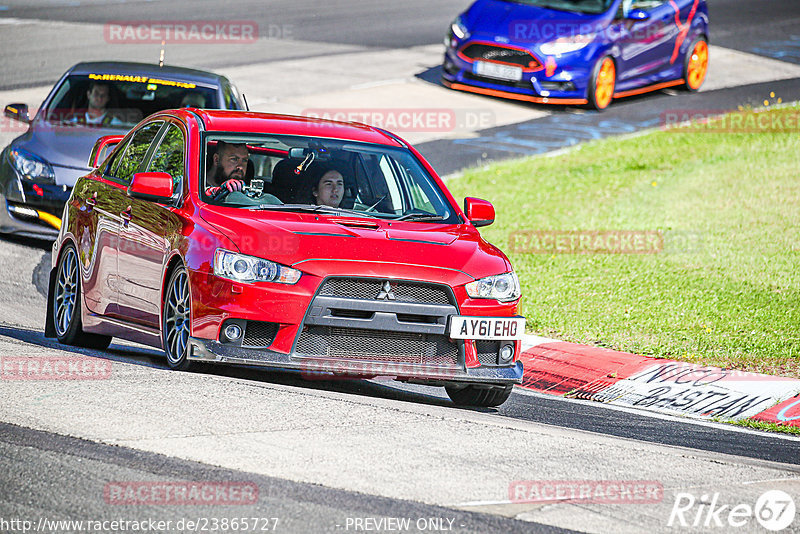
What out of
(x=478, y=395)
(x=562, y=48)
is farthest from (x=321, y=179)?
(x=562, y=48)

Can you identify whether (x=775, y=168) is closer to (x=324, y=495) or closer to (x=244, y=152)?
(x=244, y=152)

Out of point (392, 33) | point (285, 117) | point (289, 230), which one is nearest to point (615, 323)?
point (285, 117)

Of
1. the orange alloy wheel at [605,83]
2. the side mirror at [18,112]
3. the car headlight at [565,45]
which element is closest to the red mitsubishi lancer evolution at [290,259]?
the side mirror at [18,112]

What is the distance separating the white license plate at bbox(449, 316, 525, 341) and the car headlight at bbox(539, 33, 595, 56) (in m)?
12.6

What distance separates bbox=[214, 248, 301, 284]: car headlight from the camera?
7.57m

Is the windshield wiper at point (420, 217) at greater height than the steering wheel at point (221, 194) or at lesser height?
lesser

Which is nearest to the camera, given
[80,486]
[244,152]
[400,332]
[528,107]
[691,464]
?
[80,486]

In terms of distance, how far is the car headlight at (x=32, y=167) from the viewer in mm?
12688

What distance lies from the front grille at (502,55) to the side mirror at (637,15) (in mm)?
1859

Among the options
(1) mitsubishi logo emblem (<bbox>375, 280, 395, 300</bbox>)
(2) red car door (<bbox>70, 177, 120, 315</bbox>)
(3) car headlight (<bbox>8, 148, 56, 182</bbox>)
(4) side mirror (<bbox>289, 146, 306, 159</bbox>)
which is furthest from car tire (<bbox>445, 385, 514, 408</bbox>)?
(3) car headlight (<bbox>8, 148, 56, 182</bbox>)

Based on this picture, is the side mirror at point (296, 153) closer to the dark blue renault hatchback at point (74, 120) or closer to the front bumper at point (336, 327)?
the front bumper at point (336, 327)

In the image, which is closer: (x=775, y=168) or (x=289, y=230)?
(x=289, y=230)

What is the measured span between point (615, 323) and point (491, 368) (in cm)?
365

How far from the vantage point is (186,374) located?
Result: 773 centimetres
